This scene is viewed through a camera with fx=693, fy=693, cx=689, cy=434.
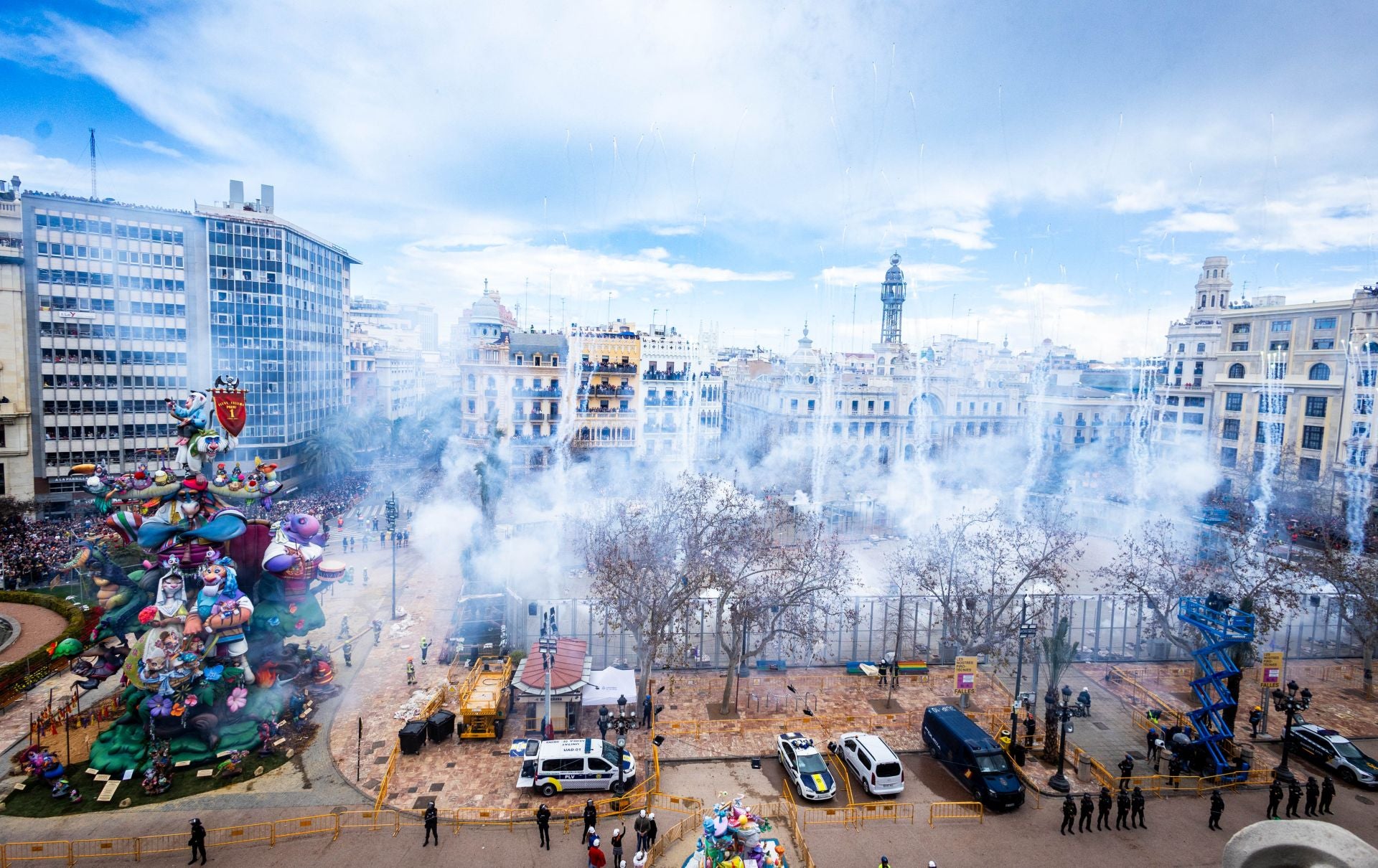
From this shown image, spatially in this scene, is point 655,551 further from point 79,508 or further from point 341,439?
point 341,439

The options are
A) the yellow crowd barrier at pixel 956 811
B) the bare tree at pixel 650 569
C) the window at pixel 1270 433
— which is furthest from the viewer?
the window at pixel 1270 433

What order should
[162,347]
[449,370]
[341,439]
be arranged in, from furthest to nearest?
1. [449,370]
2. [341,439]
3. [162,347]

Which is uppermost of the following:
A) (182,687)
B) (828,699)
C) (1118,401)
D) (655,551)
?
(1118,401)

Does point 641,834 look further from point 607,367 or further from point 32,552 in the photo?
point 607,367

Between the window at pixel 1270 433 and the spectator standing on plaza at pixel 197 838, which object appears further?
the window at pixel 1270 433

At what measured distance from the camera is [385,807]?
55.4ft

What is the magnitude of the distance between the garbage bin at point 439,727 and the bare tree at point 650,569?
5.80 m

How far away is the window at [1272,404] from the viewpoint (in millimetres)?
53906

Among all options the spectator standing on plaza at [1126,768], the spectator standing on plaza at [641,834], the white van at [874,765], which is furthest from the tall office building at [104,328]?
the spectator standing on plaza at [1126,768]

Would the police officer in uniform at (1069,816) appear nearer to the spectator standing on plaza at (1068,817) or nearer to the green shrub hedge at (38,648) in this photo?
the spectator standing on plaza at (1068,817)

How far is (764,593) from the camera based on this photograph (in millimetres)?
24766

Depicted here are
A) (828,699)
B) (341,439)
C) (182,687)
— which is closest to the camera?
(182,687)

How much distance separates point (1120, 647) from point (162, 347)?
60.7m

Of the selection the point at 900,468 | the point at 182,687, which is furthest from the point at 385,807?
the point at 900,468
